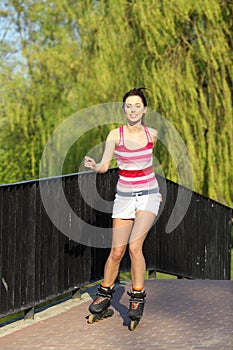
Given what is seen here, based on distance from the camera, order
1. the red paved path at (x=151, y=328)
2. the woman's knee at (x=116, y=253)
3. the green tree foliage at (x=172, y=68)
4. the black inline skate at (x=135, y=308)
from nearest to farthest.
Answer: the red paved path at (x=151, y=328)
the black inline skate at (x=135, y=308)
the woman's knee at (x=116, y=253)
the green tree foliage at (x=172, y=68)

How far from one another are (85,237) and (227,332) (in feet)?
7.22

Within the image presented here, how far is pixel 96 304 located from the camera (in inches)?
291

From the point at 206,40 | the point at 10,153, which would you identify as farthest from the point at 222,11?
the point at 10,153

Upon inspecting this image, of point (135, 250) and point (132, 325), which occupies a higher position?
point (135, 250)

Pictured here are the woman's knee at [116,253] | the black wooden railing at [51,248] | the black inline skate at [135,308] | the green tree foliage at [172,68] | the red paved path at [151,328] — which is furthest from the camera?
the green tree foliage at [172,68]

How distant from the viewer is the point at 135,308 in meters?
7.04

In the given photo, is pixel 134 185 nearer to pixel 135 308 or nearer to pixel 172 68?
pixel 135 308

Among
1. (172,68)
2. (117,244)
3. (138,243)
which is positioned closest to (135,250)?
(138,243)

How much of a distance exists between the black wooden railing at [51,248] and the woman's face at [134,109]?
102cm

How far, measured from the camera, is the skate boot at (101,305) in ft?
24.1

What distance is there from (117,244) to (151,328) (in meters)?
0.72

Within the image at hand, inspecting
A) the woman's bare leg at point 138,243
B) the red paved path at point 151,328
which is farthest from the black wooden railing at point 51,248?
the woman's bare leg at point 138,243

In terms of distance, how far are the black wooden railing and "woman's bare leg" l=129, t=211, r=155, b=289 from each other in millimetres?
925

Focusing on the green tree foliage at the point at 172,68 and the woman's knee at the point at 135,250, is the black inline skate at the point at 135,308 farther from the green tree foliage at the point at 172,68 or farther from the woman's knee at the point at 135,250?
the green tree foliage at the point at 172,68
